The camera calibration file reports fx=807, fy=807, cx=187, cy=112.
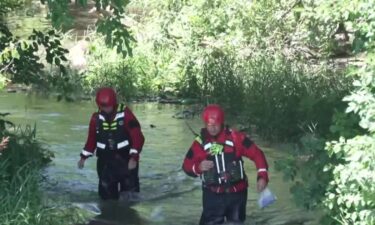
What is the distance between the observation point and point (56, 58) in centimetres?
929

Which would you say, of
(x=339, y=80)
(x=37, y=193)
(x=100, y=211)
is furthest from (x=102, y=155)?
(x=339, y=80)

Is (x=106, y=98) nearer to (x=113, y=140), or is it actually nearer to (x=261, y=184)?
(x=113, y=140)

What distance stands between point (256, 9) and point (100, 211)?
29.4 feet

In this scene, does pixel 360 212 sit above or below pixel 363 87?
below

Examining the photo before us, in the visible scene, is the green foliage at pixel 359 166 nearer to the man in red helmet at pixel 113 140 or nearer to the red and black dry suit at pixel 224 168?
the red and black dry suit at pixel 224 168

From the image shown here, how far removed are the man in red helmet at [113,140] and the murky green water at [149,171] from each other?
1.42ft

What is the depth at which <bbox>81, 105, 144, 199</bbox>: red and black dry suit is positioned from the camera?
8.68m

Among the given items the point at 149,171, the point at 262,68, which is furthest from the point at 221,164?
the point at 262,68

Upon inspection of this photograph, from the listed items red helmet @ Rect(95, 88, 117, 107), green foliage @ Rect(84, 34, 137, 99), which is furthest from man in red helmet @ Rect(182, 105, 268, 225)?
green foliage @ Rect(84, 34, 137, 99)

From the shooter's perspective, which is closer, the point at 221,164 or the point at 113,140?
the point at 221,164

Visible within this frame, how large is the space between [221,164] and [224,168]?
4cm

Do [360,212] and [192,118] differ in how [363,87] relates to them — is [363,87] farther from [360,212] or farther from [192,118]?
[192,118]

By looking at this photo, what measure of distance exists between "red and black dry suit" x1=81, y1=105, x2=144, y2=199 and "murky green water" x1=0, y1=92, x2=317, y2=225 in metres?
0.38

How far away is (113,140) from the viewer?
8.75 meters
